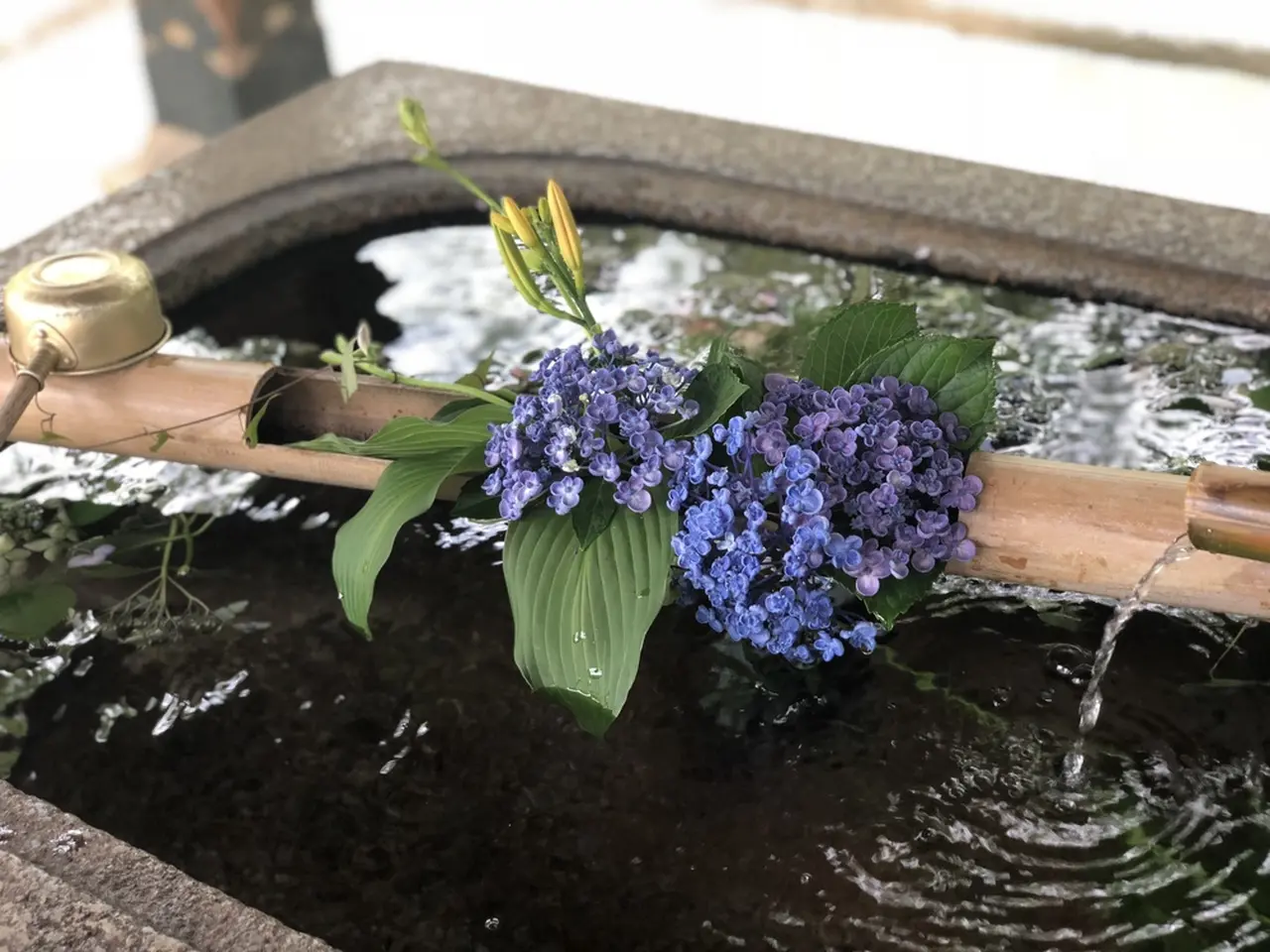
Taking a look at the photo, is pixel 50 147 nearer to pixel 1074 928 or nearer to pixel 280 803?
pixel 280 803

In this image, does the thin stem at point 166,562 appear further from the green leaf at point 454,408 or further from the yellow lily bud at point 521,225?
the yellow lily bud at point 521,225

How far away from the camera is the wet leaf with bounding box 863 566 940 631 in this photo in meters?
1.07

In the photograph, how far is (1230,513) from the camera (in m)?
0.94

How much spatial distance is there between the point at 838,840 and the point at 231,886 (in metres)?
0.55

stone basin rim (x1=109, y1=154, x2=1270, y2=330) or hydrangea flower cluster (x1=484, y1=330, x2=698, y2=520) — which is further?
→ stone basin rim (x1=109, y1=154, x2=1270, y2=330)

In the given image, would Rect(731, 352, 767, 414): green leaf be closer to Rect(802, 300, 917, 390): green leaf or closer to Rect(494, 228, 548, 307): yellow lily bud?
Rect(802, 300, 917, 390): green leaf

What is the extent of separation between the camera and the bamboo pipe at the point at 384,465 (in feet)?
3.59

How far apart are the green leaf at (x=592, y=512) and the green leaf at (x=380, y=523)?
0.48 feet

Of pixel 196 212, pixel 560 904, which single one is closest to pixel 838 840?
pixel 560 904

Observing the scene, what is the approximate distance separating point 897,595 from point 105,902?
0.67m

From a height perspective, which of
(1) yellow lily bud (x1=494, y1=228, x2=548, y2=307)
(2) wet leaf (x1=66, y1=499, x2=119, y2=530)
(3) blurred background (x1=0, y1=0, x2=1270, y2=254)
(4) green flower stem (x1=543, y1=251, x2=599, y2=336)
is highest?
(1) yellow lily bud (x1=494, y1=228, x2=548, y2=307)

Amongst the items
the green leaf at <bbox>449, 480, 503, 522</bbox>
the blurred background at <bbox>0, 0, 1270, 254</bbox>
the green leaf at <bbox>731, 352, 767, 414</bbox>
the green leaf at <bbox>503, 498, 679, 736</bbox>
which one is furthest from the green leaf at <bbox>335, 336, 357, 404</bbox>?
the blurred background at <bbox>0, 0, 1270, 254</bbox>

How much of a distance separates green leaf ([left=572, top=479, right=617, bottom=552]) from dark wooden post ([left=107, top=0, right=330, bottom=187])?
294 cm

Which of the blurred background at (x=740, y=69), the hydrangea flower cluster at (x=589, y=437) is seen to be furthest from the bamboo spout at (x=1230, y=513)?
the blurred background at (x=740, y=69)
